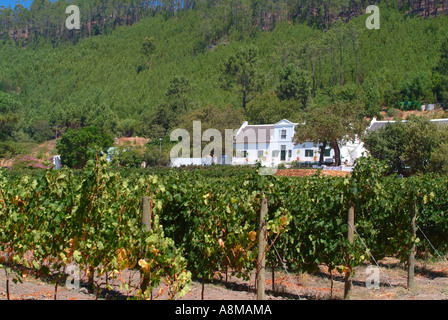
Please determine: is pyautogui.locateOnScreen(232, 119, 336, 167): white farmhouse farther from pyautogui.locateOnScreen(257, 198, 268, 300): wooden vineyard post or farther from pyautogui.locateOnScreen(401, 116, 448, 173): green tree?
pyautogui.locateOnScreen(257, 198, 268, 300): wooden vineyard post

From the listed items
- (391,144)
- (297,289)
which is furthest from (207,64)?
(297,289)

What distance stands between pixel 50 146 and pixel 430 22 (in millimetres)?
101994

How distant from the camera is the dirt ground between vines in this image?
883cm

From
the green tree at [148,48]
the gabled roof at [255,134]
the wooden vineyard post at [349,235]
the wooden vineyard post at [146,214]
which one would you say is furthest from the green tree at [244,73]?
the wooden vineyard post at [146,214]

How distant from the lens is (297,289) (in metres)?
11.1

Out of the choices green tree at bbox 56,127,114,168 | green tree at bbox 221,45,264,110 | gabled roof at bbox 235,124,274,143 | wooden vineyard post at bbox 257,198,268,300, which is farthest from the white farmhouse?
wooden vineyard post at bbox 257,198,268,300

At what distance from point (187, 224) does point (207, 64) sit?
119 meters

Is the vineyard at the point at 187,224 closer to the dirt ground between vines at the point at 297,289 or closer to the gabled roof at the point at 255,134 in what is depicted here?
the dirt ground between vines at the point at 297,289

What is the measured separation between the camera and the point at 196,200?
9.20 m

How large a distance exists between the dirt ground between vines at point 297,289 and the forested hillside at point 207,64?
3690 cm

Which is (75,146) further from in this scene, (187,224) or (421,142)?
(187,224)

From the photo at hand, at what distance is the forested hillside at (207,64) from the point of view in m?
82.2
